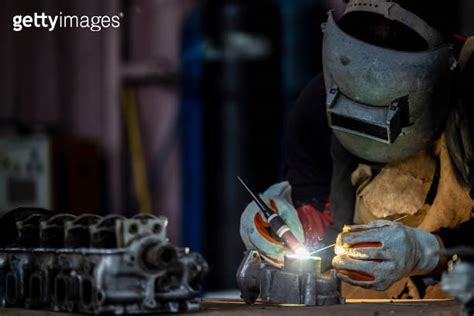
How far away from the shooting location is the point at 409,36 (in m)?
2.98

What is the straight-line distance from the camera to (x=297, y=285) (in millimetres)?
2789

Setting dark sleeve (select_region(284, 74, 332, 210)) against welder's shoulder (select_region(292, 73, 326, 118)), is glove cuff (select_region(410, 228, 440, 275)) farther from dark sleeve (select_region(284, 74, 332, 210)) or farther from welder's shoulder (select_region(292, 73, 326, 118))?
welder's shoulder (select_region(292, 73, 326, 118))

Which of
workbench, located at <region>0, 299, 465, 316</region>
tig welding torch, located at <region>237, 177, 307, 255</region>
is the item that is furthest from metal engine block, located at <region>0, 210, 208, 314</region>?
tig welding torch, located at <region>237, 177, 307, 255</region>

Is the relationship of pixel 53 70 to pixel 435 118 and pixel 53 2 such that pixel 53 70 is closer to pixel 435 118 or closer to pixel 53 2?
pixel 53 2

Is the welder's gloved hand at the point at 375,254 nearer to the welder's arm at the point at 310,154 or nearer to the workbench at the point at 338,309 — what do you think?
the workbench at the point at 338,309

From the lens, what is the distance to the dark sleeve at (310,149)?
3578mm

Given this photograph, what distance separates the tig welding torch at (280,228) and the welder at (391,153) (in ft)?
0.30

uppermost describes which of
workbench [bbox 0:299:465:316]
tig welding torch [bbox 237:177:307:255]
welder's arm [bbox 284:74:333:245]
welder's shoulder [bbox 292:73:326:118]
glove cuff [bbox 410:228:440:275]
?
welder's shoulder [bbox 292:73:326:118]

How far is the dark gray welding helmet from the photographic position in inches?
114

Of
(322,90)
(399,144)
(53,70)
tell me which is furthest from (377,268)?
(53,70)

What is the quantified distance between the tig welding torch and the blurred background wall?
2.92m

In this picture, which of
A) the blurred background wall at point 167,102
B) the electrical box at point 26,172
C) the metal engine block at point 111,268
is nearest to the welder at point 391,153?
the metal engine block at point 111,268

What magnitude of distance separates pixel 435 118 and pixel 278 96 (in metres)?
3.12

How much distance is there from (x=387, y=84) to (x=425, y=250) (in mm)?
479
